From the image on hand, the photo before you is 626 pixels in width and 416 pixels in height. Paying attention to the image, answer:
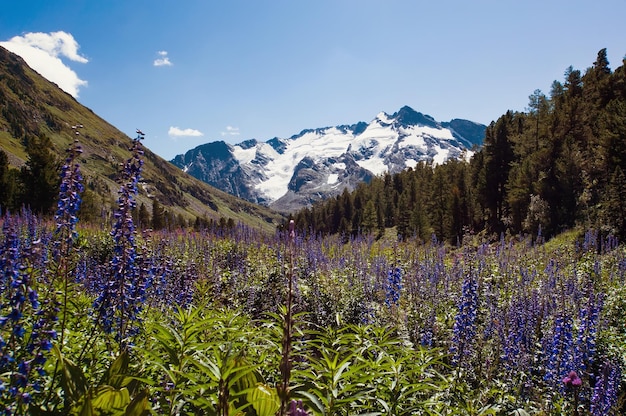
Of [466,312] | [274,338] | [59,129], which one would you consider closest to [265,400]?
[274,338]

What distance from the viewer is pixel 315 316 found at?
35.7ft

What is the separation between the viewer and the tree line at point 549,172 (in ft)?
87.6

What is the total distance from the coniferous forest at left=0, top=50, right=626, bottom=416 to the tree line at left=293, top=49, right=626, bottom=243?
0.21m

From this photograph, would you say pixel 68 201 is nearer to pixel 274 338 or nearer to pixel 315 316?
pixel 274 338

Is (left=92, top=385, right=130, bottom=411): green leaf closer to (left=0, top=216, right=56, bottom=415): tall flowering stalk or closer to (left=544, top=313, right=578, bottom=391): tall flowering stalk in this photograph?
(left=0, top=216, right=56, bottom=415): tall flowering stalk

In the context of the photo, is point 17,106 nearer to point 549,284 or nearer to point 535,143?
point 535,143

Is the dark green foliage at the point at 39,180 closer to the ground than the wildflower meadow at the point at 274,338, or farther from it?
farther from it

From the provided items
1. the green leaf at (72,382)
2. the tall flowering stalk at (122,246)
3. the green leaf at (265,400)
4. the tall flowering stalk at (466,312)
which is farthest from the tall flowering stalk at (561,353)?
the green leaf at (72,382)

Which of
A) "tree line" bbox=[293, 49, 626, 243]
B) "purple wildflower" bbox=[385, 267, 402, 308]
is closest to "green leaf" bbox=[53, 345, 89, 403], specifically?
"purple wildflower" bbox=[385, 267, 402, 308]

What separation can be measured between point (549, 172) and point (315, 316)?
3245cm

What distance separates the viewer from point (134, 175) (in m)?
4.09

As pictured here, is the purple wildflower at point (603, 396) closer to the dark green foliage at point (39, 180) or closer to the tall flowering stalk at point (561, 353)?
the tall flowering stalk at point (561, 353)

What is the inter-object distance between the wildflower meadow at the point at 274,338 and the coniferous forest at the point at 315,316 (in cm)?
3

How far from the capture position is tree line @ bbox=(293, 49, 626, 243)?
26688 mm
